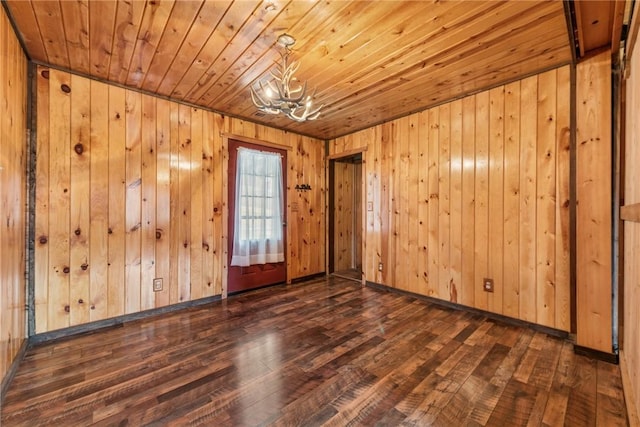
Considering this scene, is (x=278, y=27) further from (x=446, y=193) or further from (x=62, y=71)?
(x=446, y=193)

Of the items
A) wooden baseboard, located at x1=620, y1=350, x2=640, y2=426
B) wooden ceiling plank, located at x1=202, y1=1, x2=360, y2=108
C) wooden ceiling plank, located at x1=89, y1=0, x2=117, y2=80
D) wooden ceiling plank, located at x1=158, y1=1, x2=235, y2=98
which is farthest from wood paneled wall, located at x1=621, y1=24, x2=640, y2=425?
wooden ceiling plank, located at x1=89, y1=0, x2=117, y2=80

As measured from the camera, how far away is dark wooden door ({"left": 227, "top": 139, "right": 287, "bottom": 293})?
138 inches

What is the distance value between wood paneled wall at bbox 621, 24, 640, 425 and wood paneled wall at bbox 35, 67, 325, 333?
11.5 ft

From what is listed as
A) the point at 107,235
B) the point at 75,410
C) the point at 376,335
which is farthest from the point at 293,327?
the point at 107,235

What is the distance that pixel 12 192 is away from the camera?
1811mm

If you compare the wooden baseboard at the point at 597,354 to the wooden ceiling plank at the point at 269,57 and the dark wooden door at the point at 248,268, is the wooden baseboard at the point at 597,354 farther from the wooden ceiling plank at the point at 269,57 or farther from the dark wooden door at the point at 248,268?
the dark wooden door at the point at 248,268

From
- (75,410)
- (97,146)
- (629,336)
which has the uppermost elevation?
(97,146)

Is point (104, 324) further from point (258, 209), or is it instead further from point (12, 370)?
point (258, 209)

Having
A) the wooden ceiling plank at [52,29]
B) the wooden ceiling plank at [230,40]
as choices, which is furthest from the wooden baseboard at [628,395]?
the wooden ceiling plank at [52,29]

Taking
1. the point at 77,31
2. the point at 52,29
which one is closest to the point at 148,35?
the point at 77,31

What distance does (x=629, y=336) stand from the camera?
5.40 feet

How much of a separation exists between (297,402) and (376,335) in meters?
1.06

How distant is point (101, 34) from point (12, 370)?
237 cm

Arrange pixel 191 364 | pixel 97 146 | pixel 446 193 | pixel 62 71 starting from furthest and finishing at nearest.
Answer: pixel 446 193 → pixel 97 146 → pixel 62 71 → pixel 191 364
